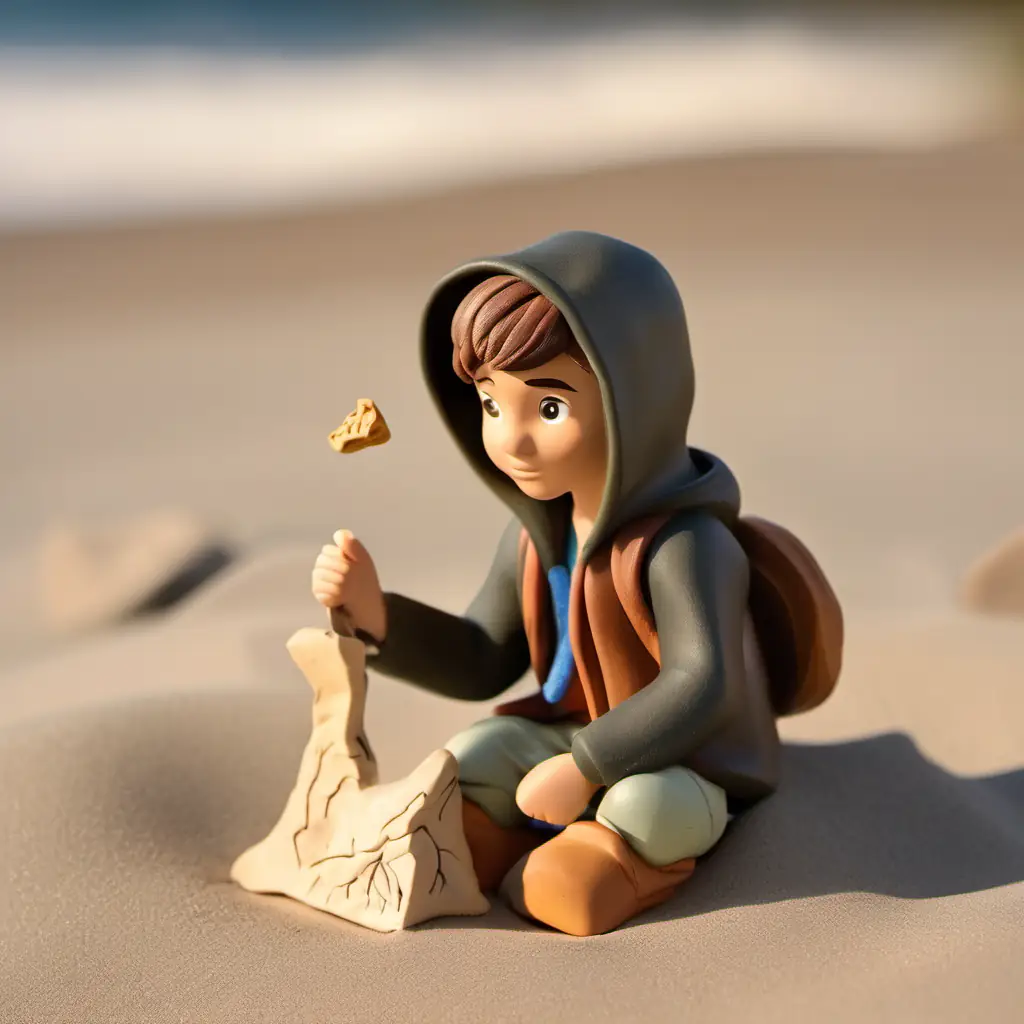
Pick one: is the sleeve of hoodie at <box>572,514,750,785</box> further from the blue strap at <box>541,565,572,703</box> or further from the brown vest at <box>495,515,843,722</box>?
the blue strap at <box>541,565,572,703</box>

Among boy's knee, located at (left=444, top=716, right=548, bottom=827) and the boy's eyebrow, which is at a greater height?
the boy's eyebrow

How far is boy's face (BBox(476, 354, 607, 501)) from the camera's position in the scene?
183cm

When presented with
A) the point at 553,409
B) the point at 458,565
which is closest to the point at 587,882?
the point at 553,409

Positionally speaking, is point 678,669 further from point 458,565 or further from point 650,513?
point 458,565

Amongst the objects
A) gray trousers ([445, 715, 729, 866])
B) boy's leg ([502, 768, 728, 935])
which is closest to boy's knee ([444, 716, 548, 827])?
gray trousers ([445, 715, 729, 866])

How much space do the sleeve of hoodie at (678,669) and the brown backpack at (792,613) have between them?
0.17m

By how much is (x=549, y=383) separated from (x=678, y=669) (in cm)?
39

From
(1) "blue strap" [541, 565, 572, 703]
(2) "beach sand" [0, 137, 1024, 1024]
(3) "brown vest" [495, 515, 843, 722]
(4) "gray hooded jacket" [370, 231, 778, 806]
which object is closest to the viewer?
(2) "beach sand" [0, 137, 1024, 1024]

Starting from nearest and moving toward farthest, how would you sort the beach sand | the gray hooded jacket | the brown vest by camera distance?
1. the beach sand
2. the gray hooded jacket
3. the brown vest

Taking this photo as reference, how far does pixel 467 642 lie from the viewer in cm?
212

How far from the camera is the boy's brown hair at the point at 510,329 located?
179 cm

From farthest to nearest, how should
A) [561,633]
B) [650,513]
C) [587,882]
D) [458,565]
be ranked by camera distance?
[458,565] → [561,633] → [650,513] → [587,882]

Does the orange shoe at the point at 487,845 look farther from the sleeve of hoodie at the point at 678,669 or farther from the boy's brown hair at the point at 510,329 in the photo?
the boy's brown hair at the point at 510,329

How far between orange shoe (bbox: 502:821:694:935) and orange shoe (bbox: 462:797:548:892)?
0.28ft
